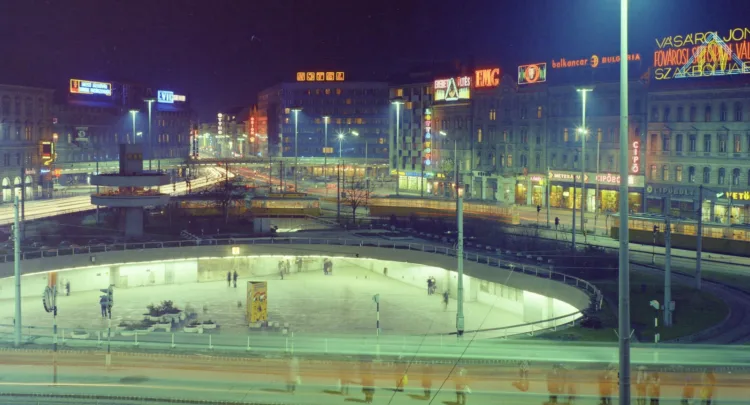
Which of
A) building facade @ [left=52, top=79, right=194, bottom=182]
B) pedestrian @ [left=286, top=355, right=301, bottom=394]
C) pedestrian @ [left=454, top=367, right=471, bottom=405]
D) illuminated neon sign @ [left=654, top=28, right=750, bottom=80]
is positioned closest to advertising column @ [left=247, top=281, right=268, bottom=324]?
pedestrian @ [left=286, top=355, right=301, bottom=394]

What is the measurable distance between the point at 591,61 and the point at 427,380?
67.4 metres

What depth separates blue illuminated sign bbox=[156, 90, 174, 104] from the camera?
176 m

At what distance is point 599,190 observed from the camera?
8794cm

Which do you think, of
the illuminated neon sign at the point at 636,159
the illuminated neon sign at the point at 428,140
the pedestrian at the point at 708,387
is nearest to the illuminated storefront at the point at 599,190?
the illuminated neon sign at the point at 636,159

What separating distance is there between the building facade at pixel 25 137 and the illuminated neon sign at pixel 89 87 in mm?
34675

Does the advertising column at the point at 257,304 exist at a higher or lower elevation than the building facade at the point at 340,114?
lower

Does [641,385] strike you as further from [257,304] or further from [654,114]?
[654,114]

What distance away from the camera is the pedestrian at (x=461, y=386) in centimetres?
2611

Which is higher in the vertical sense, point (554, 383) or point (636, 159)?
point (636, 159)

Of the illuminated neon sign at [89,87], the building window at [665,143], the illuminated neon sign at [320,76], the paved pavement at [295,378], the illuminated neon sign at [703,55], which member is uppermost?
the illuminated neon sign at [320,76]

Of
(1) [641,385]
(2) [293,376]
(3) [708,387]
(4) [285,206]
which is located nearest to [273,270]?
(4) [285,206]

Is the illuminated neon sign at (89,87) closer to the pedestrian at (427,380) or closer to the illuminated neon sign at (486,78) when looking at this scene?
the illuminated neon sign at (486,78)

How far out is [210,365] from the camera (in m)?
30.4

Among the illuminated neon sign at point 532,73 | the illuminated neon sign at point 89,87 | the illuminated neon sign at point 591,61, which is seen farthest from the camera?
the illuminated neon sign at point 89,87
